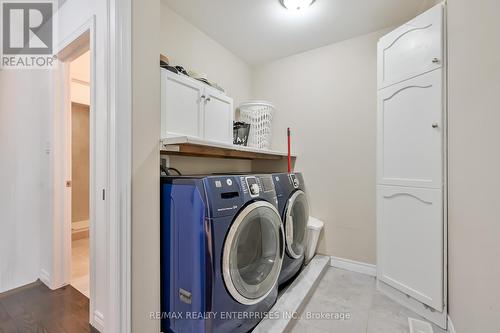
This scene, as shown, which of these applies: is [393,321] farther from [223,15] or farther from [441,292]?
[223,15]

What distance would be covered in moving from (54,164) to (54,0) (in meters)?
1.27

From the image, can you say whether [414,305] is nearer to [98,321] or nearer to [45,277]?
[98,321]

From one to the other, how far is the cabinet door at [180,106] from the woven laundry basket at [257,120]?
2.39ft

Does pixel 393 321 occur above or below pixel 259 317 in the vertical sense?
below

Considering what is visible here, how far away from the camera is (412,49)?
5.29 ft

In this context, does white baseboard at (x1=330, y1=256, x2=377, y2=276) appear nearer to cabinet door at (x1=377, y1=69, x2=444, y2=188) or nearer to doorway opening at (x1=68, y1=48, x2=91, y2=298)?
cabinet door at (x1=377, y1=69, x2=444, y2=188)

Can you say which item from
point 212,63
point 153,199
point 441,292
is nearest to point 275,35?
point 212,63

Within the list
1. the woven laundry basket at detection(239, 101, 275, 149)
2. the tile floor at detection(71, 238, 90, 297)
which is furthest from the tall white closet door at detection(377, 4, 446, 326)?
the tile floor at detection(71, 238, 90, 297)

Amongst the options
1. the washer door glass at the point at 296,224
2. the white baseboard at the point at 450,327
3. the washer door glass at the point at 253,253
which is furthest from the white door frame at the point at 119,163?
the white baseboard at the point at 450,327

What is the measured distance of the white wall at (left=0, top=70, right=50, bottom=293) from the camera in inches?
76.2

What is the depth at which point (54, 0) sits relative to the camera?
157 cm

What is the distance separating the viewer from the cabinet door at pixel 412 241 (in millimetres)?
1453

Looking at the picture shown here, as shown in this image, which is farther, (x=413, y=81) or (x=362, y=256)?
(x=362, y=256)

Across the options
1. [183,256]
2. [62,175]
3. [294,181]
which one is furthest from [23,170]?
[294,181]
